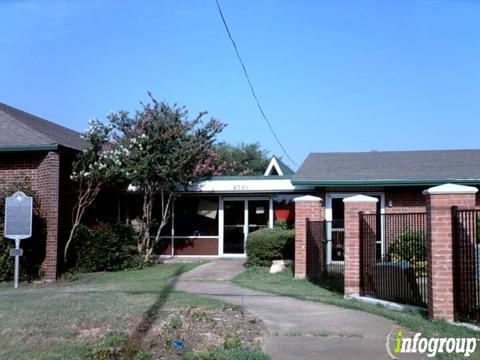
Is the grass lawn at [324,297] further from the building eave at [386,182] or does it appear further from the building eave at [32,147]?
the building eave at [32,147]

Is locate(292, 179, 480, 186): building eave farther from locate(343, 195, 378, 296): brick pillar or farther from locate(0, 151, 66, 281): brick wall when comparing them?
locate(0, 151, 66, 281): brick wall

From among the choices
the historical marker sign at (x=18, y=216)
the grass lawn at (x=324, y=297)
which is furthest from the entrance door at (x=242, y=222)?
the historical marker sign at (x=18, y=216)

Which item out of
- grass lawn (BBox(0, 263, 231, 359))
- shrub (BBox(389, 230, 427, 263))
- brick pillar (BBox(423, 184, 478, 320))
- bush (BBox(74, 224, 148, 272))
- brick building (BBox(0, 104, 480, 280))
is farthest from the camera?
bush (BBox(74, 224, 148, 272))

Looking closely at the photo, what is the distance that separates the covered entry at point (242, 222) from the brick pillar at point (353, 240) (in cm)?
998

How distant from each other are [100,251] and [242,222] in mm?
6000

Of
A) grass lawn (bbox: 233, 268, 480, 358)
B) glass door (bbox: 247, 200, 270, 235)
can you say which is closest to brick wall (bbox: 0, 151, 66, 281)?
grass lawn (bbox: 233, 268, 480, 358)

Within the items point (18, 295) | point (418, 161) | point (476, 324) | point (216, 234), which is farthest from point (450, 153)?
point (18, 295)

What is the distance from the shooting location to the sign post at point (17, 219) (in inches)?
563

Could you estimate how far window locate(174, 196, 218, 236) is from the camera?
2175cm

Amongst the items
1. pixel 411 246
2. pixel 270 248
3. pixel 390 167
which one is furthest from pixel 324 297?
pixel 390 167

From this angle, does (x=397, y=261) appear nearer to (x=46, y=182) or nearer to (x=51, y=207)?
(x=51, y=207)

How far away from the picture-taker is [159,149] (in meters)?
18.2

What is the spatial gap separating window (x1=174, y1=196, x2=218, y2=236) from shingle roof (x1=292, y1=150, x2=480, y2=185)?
12.6 feet

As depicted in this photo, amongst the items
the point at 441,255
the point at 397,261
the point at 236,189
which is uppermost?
the point at 236,189
